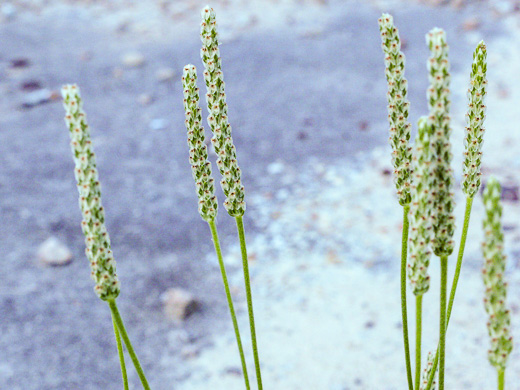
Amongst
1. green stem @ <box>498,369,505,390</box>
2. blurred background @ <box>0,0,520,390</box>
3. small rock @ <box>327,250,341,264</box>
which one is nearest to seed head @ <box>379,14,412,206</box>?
green stem @ <box>498,369,505,390</box>

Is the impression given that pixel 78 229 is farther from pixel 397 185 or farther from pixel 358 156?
pixel 397 185

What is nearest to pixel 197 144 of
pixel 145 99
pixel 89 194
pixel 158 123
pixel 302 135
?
pixel 89 194

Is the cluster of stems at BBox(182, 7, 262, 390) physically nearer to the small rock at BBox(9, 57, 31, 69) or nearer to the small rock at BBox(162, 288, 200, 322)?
the small rock at BBox(162, 288, 200, 322)

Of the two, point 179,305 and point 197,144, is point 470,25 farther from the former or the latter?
point 197,144

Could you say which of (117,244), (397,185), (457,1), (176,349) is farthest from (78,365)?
(457,1)

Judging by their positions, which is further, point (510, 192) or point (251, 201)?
Answer: point (251, 201)

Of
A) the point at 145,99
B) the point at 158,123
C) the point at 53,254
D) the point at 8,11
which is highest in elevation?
the point at 8,11

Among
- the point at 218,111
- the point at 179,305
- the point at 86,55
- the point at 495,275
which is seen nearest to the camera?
the point at 495,275
